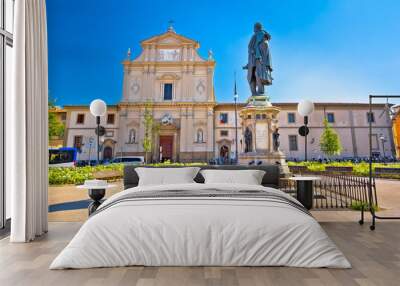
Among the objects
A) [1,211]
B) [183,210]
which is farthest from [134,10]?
[183,210]

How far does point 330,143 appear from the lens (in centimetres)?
2038

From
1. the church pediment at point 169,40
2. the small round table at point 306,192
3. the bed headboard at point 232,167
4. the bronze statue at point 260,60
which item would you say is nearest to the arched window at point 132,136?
the church pediment at point 169,40

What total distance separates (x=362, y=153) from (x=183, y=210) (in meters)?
23.7

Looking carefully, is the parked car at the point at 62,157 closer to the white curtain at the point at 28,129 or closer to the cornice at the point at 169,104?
the cornice at the point at 169,104

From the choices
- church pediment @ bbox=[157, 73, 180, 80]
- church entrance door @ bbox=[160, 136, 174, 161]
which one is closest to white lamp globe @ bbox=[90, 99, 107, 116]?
church entrance door @ bbox=[160, 136, 174, 161]

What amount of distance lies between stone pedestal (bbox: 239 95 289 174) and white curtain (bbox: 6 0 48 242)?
4888 mm

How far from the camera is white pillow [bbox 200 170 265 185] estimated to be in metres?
3.87

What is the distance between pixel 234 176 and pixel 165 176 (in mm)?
999

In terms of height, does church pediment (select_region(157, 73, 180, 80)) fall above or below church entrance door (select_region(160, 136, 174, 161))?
above

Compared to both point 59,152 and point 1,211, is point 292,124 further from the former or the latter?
point 1,211

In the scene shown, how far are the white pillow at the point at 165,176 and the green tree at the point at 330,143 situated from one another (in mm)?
Result: 18975

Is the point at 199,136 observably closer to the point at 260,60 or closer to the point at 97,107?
the point at 260,60

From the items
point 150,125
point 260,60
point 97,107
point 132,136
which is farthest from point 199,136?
point 97,107

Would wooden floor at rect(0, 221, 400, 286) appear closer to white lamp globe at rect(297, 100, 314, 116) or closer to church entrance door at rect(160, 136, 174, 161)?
white lamp globe at rect(297, 100, 314, 116)
